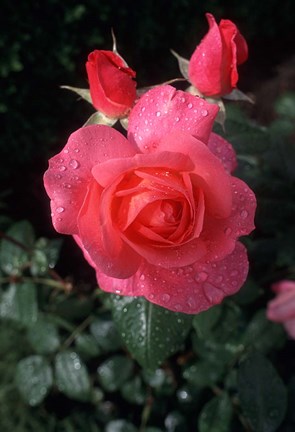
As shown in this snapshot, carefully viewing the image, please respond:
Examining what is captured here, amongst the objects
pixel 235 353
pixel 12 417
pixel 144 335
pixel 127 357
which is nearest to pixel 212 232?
pixel 144 335

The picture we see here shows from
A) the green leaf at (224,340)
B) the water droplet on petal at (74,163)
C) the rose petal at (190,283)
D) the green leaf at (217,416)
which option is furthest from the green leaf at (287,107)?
the water droplet on petal at (74,163)

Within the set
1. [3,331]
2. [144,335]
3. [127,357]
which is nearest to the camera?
[144,335]

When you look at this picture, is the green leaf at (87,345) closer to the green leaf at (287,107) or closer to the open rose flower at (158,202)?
the open rose flower at (158,202)

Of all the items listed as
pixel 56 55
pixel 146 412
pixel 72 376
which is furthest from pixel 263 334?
pixel 56 55

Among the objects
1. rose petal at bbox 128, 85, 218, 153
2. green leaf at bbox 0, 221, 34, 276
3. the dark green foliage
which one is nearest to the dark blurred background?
the dark green foliage

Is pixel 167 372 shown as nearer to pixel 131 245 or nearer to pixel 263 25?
pixel 131 245

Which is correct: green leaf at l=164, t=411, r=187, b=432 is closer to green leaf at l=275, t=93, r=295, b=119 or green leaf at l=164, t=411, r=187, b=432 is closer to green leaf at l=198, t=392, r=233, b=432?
green leaf at l=198, t=392, r=233, b=432

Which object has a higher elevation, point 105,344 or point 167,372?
point 105,344

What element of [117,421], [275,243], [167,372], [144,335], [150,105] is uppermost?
[150,105]
